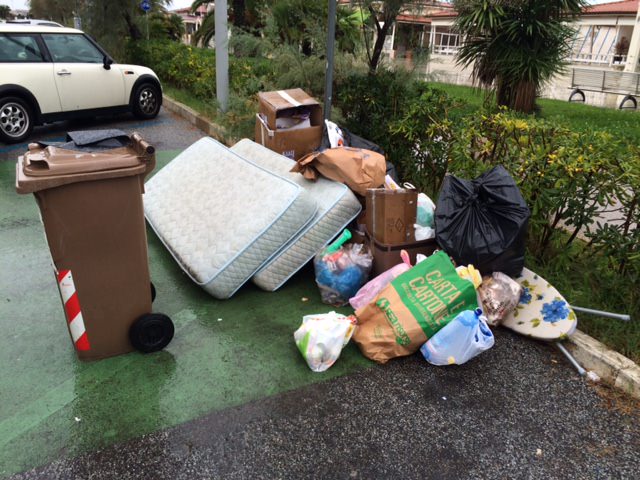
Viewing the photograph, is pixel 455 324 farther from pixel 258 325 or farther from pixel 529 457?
pixel 258 325

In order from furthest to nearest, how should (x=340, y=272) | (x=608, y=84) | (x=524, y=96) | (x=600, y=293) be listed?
1. (x=608, y=84)
2. (x=524, y=96)
3. (x=340, y=272)
4. (x=600, y=293)

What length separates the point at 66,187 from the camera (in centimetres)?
233

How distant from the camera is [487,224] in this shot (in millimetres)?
3070

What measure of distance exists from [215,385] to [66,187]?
119 cm

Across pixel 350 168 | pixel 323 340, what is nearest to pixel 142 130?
pixel 350 168

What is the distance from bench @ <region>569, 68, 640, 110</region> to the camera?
18.4 meters

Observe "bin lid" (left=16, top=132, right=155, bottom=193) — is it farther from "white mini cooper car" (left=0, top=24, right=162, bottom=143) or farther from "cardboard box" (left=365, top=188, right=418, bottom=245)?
"white mini cooper car" (left=0, top=24, right=162, bottom=143)

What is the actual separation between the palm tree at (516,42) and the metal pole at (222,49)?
3.79 m

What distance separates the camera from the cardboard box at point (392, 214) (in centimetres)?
322

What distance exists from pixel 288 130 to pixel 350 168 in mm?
1328

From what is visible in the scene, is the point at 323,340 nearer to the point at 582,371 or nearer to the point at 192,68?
the point at 582,371

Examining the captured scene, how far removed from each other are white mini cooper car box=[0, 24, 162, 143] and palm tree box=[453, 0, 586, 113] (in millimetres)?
5769

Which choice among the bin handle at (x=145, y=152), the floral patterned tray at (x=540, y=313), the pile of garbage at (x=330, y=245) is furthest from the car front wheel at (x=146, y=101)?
the floral patterned tray at (x=540, y=313)

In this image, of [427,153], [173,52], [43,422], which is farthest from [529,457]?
[173,52]
